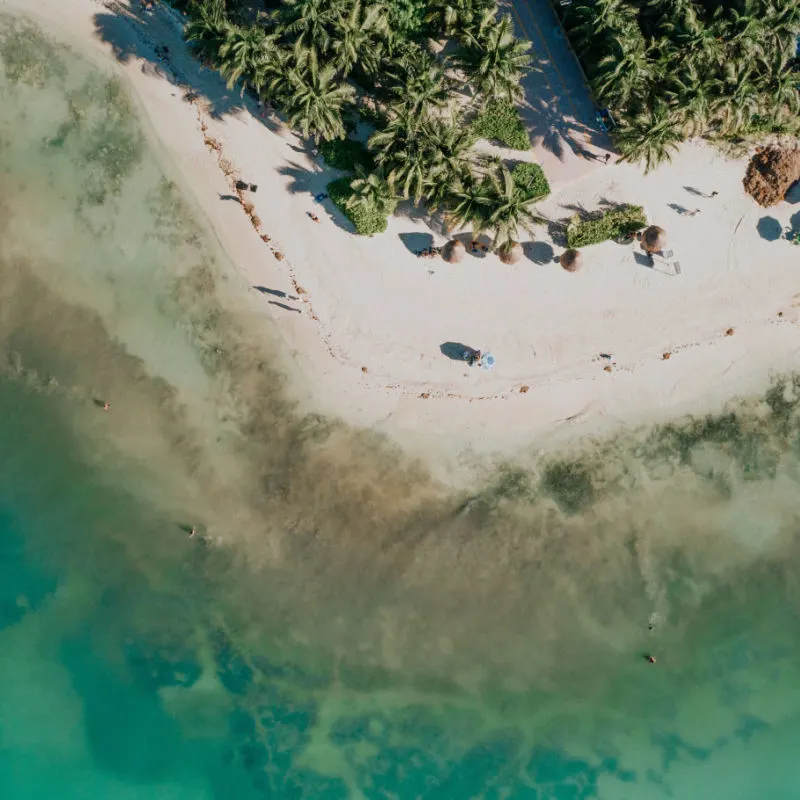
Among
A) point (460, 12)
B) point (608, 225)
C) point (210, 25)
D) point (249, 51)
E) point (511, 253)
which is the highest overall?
point (210, 25)

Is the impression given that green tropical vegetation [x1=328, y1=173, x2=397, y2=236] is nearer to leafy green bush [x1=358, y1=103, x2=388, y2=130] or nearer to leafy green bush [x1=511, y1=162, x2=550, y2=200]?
leafy green bush [x1=358, y1=103, x2=388, y2=130]

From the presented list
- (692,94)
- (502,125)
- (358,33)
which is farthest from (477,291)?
(358,33)

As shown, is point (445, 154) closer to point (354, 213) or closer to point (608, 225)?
point (354, 213)

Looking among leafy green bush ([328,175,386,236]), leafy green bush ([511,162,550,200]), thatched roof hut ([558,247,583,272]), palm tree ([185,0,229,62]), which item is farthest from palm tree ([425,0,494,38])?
thatched roof hut ([558,247,583,272])

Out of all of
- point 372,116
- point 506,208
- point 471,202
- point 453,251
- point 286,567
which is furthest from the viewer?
point 286,567

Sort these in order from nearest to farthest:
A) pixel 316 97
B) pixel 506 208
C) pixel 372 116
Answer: pixel 316 97 → pixel 506 208 → pixel 372 116

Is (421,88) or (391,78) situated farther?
(391,78)

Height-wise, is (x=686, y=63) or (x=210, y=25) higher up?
(x=210, y=25)

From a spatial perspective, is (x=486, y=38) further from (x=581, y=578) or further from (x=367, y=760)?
(x=367, y=760)
